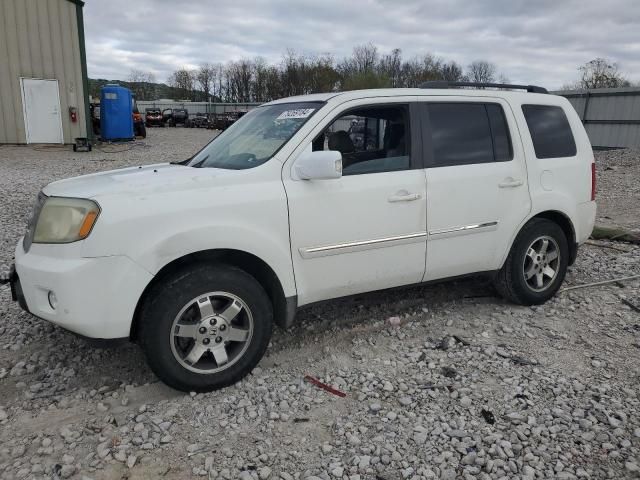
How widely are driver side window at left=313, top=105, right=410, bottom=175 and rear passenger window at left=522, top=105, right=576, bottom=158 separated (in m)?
1.30

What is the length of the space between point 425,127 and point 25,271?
9.46 feet

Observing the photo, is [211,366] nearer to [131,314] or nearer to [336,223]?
[131,314]

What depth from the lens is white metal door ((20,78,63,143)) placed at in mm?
19297

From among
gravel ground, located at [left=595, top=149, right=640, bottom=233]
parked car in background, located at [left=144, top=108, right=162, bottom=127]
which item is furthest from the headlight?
parked car in background, located at [left=144, top=108, right=162, bottom=127]

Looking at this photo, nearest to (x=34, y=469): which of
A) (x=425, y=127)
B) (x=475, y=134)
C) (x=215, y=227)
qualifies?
(x=215, y=227)

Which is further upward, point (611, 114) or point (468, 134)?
point (611, 114)

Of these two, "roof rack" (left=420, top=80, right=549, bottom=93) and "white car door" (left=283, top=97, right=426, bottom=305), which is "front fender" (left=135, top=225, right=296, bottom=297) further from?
"roof rack" (left=420, top=80, right=549, bottom=93)

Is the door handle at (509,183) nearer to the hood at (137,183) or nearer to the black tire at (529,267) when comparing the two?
the black tire at (529,267)

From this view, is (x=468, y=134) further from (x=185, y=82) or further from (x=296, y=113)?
(x=185, y=82)

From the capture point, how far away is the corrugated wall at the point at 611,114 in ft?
59.6

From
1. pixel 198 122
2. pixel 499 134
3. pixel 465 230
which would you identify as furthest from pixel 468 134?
pixel 198 122

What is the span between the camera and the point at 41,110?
19797 mm

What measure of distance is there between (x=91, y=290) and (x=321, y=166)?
1.51 m

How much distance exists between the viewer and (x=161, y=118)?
47.3 m
